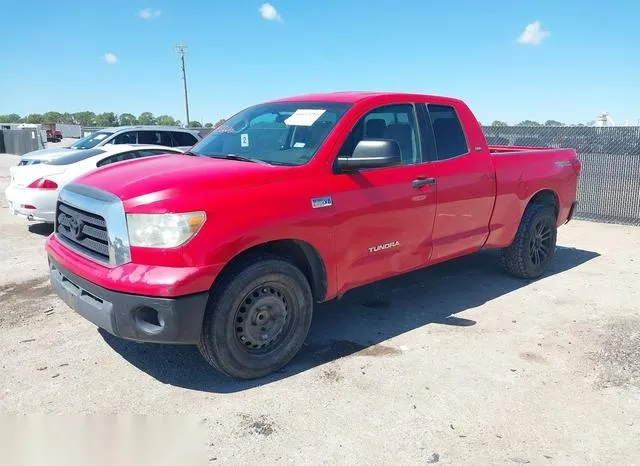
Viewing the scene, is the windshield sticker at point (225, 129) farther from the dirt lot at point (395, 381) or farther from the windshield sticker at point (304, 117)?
the dirt lot at point (395, 381)

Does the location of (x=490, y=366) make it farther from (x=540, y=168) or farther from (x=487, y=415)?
(x=540, y=168)

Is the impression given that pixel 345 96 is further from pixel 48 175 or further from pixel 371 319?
pixel 48 175

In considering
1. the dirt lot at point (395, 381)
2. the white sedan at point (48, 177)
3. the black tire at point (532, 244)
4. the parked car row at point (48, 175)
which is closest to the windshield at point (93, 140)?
the parked car row at point (48, 175)

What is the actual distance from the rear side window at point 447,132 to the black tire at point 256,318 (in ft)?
6.37

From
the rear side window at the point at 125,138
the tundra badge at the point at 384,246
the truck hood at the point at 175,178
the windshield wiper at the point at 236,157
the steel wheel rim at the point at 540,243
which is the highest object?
the windshield wiper at the point at 236,157

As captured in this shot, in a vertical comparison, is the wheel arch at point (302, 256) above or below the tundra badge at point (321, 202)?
below

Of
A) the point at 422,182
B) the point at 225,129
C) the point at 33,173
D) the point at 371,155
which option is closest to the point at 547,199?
the point at 422,182

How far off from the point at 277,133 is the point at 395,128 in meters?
1.03

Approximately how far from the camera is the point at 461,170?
4.98m

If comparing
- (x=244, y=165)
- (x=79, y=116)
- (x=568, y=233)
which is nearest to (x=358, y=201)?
(x=244, y=165)

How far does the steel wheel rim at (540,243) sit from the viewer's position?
617 cm

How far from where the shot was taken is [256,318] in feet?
12.2

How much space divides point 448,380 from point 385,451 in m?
1.00

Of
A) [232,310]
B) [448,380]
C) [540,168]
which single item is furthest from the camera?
[540,168]
